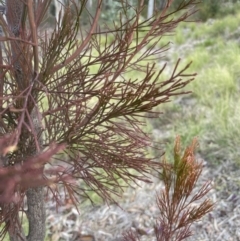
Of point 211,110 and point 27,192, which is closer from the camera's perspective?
point 27,192

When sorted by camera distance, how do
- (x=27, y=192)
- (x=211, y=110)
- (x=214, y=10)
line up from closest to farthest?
1. (x=27, y=192)
2. (x=211, y=110)
3. (x=214, y=10)

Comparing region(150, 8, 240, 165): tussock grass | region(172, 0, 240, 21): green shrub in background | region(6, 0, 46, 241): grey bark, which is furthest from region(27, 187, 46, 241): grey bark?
region(172, 0, 240, 21): green shrub in background

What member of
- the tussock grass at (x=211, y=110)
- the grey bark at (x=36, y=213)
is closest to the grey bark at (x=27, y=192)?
the grey bark at (x=36, y=213)

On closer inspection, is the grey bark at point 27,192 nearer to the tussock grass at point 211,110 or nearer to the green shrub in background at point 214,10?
the tussock grass at point 211,110

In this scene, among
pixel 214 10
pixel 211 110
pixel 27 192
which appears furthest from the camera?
pixel 214 10

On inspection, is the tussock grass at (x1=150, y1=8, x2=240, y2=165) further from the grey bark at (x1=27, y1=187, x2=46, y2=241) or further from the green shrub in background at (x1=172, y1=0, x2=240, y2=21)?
the green shrub in background at (x1=172, y1=0, x2=240, y2=21)

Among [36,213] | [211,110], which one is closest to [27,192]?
[36,213]

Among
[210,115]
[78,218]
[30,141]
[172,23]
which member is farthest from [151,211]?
[172,23]

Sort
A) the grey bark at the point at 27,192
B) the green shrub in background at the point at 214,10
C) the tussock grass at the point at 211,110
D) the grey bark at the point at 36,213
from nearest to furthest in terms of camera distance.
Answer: the grey bark at the point at 27,192 < the grey bark at the point at 36,213 < the tussock grass at the point at 211,110 < the green shrub in background at the point at 214,10

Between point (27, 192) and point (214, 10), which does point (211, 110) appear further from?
point (214, 10)

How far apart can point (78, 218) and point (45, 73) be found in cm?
193

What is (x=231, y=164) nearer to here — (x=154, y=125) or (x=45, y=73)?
(x=154, y=125)

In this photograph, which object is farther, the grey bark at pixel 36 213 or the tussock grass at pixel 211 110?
the tussock grass at pixel 211 110

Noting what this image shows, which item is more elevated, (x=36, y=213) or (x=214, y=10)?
(x=214, y=10)
